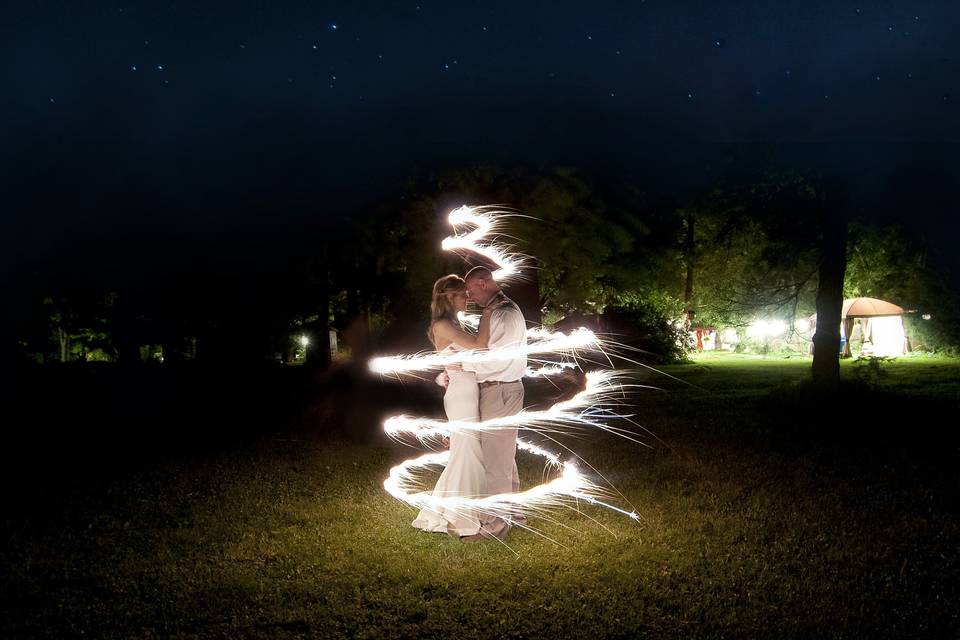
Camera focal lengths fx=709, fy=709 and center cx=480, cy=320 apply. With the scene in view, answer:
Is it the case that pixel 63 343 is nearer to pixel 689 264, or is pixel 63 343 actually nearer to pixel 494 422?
pixel 689 264

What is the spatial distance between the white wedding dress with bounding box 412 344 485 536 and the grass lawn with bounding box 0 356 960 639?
251 mm

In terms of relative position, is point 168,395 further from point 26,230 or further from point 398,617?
point 398,617

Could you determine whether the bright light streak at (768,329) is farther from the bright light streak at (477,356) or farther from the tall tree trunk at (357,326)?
the bright light streak at (477,356)

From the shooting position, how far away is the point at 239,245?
16.8 m

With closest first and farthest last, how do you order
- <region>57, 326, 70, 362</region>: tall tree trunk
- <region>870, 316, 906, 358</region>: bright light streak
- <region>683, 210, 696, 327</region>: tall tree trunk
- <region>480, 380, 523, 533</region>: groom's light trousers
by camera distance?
<region>480, 380, 523, 533</region>: groom's light trousers, <region>683, 210, 696, 327</region>: tall tree trunk, <region>870, 316, 906, 358</region>: bright light streak, <region>57, 326, 70, 362</region>: tall tree trunk

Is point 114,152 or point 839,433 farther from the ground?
point 114,152

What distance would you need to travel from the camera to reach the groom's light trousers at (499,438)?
21.4ft

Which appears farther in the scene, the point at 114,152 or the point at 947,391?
the point at 947,391

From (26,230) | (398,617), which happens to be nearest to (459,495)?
(398,617)

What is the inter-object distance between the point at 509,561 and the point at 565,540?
2.44 feet

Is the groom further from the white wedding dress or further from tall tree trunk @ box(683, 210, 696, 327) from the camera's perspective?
tall tree trunk @ box(683, 210, 696, 327)

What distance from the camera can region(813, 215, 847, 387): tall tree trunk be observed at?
1708 centimetres

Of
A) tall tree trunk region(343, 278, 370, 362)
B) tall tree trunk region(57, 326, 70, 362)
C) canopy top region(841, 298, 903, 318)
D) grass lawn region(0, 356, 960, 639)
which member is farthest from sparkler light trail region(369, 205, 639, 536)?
tall tree trunk region(57, 326, 70, 362)

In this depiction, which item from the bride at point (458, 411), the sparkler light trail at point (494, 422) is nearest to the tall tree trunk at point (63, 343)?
the sparkler light trail at point (494, 422)
